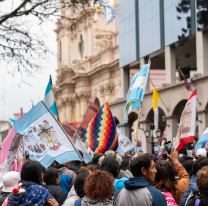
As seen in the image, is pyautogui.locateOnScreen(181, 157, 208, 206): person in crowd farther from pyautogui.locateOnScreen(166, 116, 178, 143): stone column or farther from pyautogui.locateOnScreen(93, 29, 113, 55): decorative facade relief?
pyautogui.locateOnScreen(93, 29, 113, 55): decorative facade relief

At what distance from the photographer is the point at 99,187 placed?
4152mm

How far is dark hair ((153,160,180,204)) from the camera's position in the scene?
4.88 metres

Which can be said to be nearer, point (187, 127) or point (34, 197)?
point (34, 197)

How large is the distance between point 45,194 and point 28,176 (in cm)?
45

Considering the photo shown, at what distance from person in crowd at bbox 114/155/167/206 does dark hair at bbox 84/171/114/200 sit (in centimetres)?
16

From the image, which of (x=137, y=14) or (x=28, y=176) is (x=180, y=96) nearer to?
(x=137, y=14)

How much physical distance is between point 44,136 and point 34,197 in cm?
241

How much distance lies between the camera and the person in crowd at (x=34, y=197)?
424 cm

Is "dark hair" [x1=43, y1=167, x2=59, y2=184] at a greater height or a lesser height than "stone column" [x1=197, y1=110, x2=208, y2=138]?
lesser

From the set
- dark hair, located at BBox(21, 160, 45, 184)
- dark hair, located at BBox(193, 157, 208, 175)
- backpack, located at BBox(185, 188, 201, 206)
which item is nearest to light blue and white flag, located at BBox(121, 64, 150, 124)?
dark hair, located at BBox(193, 157, 208, 175)

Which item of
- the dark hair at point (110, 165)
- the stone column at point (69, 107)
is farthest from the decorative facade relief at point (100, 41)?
the dark hair at point (110, 165)

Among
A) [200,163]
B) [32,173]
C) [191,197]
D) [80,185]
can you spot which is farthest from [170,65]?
[32,173]

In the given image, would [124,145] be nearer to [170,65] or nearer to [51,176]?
[51,176]

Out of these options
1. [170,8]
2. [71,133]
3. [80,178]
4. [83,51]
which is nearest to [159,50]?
[170,8]
